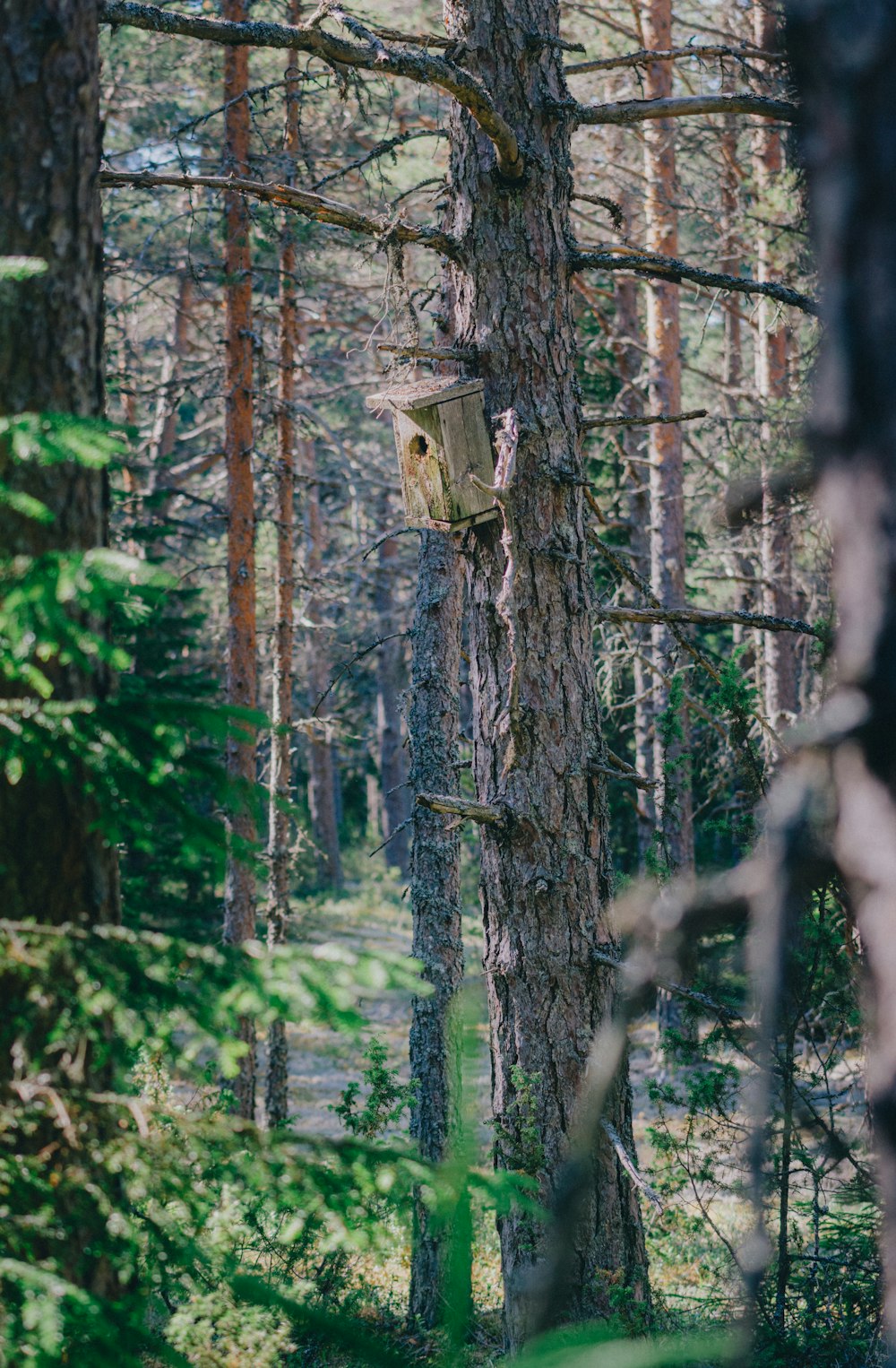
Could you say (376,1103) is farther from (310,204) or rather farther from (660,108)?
Result: (660,108)

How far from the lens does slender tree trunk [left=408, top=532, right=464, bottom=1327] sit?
7688mm

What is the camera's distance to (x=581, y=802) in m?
4.31

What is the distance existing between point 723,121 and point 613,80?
1.72 meters

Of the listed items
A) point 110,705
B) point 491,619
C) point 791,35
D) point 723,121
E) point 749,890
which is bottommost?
point 749,890

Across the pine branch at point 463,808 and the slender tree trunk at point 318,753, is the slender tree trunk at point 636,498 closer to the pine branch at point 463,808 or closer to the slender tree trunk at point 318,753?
the slender tree trunk at point 318,753

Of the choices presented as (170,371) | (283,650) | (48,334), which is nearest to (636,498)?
(283,650)

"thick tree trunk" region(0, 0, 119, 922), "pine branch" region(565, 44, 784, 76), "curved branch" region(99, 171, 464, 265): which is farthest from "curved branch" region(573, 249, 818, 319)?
"thick tree trunk" region(0, 0, 119, 922)

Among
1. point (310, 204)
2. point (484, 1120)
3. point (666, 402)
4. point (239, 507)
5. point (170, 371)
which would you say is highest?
point (170, 371)

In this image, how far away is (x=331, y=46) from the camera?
3941mm

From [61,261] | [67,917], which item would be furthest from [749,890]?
[61,261]

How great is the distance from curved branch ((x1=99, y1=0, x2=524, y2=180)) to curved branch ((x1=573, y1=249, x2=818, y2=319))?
0.69 m

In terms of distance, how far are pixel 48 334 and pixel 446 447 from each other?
7.06 ft

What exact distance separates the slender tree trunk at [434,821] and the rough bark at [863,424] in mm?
6300

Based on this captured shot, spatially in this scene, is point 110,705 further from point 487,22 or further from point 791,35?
Result: point 487,22
